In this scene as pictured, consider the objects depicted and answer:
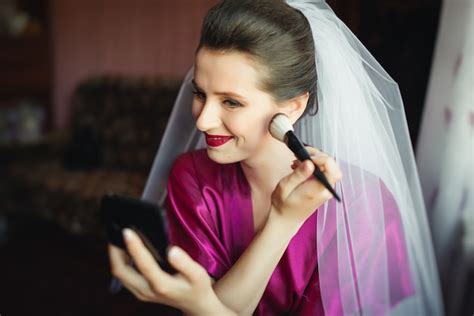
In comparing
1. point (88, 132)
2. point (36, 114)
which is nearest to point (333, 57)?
point (88, 132)

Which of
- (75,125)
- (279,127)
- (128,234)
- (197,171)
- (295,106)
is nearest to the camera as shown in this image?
(128,234)

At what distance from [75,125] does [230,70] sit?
2.57 m

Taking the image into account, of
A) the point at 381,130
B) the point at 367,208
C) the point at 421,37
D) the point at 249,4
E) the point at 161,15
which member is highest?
the point at 249,4

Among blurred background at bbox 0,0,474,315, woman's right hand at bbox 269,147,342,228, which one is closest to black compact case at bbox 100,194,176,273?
woman's right hand at bbox 269,147,342,228

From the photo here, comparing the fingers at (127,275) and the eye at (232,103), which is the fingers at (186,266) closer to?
the fingers at (127,275)

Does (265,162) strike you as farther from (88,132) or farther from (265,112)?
(88,132)

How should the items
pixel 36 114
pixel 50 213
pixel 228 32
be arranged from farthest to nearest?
pixel 36 114
pixel 50 213
pixel 228 32

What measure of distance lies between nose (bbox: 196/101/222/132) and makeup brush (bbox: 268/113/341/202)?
92mm

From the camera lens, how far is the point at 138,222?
2.44 ft

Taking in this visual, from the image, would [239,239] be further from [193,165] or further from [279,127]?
[279,127]

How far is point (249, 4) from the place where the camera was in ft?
2.97

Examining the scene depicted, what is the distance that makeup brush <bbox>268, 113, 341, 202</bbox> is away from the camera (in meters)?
0.78

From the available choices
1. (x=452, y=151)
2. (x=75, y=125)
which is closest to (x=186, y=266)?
(x=452, y=151)

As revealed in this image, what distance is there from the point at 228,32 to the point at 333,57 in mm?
225
